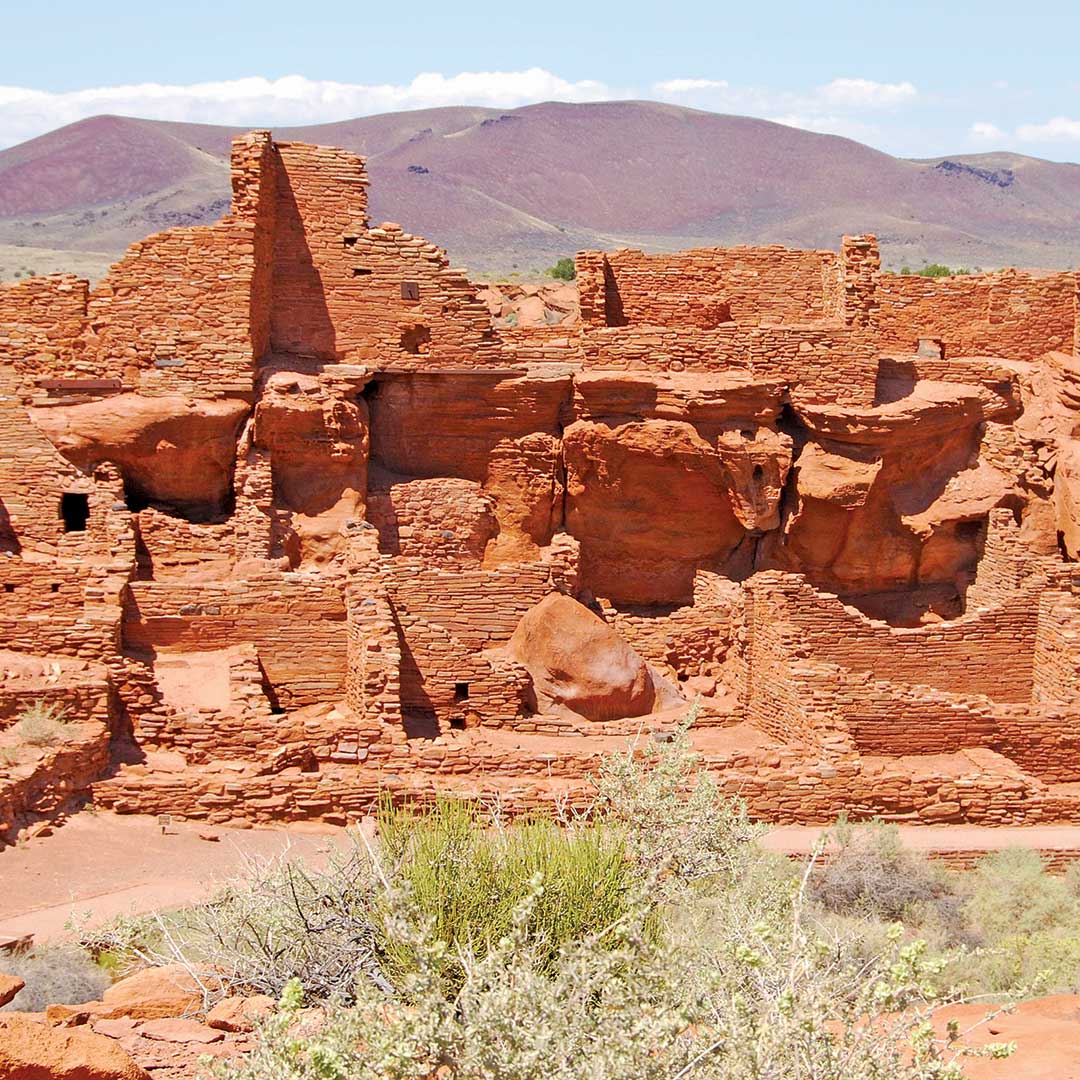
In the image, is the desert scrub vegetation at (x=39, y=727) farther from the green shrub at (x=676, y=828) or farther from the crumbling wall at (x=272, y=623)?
the green shrub at (x=676, y=828)

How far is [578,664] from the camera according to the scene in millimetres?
16547

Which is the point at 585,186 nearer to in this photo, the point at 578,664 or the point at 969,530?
the point at 969,530

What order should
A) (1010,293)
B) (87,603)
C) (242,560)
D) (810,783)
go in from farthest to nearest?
(1010,293), (242,560), (87,603), (810,783)

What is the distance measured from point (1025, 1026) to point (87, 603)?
10.6 metres

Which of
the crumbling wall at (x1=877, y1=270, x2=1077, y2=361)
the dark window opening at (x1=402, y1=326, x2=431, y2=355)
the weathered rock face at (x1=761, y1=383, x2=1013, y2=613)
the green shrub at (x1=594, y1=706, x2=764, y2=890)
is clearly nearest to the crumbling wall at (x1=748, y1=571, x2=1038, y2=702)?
the weathered rock face at (x1=761, y1=383, x2=1013, y2=613)

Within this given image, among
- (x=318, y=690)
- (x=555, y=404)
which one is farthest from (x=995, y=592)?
(x=318, y=690)

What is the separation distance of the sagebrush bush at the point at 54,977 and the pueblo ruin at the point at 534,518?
3929 millimetres

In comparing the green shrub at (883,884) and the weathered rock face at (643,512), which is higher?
the weathered rock face at (643,512)

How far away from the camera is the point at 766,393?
18469 mm

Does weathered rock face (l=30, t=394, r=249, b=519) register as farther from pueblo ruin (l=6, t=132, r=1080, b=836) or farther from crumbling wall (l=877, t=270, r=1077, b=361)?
crumbling wall (l=877, t=270, r=1077, b=361)

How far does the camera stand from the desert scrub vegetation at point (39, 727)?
1319cm

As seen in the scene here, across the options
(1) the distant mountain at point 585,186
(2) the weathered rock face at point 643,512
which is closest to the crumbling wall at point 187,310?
(2) the weathered rock face at point 643,512

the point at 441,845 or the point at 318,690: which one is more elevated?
the point at 441,845

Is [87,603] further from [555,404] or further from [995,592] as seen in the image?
[995,592]
